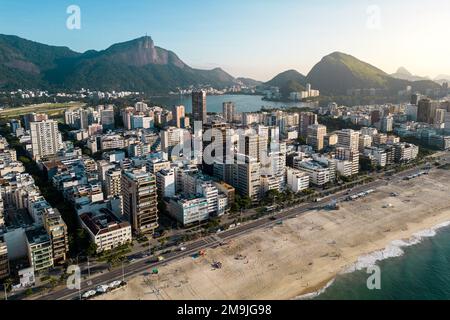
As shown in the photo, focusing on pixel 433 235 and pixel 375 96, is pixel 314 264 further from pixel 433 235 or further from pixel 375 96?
pixel 375 96

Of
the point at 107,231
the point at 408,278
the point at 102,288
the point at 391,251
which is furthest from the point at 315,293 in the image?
the point at 107,231

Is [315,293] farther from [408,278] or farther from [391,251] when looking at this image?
[391,251]

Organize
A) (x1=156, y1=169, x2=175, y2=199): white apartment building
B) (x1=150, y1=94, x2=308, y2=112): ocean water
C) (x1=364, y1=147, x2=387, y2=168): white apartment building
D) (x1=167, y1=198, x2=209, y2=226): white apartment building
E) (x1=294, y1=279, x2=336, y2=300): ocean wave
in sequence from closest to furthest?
1. (x1=294, y1=279, x2=336, y2=300): ocean wave
2. (x1=167, y1=198, x2=209, y2=226): white apartment building
3. (x1=156, y1=169, x2=175, y2=199): white apartment building
4. (x1=364, y1=147, x2=387, y2=168): white apartment building
5. (x1=150, y1=94, x2=308, y2=112): ocean water

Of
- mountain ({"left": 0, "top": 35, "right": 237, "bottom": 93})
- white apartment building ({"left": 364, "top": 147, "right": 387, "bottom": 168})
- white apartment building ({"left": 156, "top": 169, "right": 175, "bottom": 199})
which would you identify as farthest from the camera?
mountain ({"left": 0, "top": 35, "right": 237, "bottom": 93})

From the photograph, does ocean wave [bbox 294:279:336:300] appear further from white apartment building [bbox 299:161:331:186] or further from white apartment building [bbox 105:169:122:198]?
white apartment building [bbox 105:169:122:198]

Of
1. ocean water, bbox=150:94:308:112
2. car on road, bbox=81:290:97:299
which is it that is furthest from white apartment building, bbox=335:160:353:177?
ocean water, bbox=150:94:308:112
